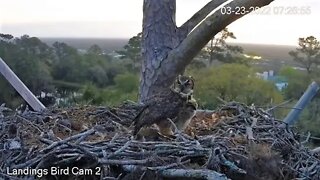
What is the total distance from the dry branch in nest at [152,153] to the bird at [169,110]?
Result: 7 cm

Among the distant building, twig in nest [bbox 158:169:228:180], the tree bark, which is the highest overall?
the tree bark

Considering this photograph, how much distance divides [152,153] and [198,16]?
1.06 m

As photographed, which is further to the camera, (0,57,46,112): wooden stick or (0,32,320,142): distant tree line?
(0,32,320,142): distant tree line

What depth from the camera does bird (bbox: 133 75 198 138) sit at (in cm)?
199

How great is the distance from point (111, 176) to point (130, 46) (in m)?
2.09

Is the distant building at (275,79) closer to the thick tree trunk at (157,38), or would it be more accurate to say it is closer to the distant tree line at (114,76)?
the distant tree line at (114,76)

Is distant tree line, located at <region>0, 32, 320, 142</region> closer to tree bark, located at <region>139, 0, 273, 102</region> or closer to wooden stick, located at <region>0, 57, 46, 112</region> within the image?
wooden stick, located at <region>0, 57, 46, 112</region>

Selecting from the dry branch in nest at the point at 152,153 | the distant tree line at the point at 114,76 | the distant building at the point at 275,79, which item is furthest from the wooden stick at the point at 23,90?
the distant building at the point at 275,79

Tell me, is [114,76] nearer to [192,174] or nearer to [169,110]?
[169,110]

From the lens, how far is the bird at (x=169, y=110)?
199cm

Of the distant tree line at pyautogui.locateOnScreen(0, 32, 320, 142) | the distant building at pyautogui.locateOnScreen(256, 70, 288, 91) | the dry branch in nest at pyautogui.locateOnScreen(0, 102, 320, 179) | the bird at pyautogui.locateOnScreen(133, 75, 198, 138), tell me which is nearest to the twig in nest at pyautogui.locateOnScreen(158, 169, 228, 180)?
the dry branch in nest at pyautogui.locateOnScreen(0, 102, 320, 179)

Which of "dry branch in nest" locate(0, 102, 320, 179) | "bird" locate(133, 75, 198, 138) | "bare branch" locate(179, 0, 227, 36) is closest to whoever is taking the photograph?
"dry branch in nest" locate(0, 102, 320, 179)

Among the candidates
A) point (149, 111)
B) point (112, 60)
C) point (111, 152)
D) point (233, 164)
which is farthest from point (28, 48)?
point (233, 164)

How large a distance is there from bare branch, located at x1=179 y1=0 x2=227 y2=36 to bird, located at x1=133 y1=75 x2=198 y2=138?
1.65 feet
